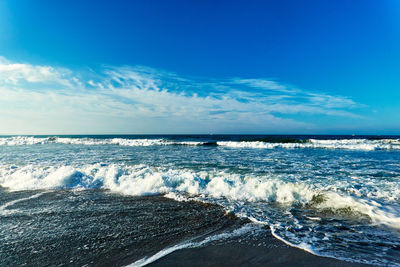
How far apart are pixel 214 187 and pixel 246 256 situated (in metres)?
4.24

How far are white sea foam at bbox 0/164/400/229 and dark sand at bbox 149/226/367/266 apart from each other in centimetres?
268

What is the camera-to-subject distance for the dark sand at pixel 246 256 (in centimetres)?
352

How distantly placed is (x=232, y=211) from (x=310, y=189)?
11.1ft

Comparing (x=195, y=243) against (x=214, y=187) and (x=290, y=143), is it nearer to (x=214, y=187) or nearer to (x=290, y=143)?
(x=214, y=187)

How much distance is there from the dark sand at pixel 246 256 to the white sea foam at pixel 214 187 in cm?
268

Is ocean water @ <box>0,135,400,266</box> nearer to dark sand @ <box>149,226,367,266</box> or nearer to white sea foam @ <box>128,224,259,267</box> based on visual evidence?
white sea foam @ <box>128,224,259,267</box>

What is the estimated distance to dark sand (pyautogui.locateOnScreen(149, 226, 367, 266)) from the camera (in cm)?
352

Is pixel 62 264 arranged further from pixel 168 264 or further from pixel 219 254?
pixel 219 254

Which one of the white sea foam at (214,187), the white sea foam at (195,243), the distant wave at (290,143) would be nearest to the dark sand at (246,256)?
the white sea foam at (195,243)

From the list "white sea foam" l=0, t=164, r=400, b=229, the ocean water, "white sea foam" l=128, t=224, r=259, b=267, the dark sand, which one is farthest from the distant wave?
the dark sand

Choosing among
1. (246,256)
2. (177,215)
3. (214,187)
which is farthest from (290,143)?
(246,256)

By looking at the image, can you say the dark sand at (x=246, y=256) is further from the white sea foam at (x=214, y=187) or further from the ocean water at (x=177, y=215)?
the white sea foam at (x=214, y=187)

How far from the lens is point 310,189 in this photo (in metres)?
7.37

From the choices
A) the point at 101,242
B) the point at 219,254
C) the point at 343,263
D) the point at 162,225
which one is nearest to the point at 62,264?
the point at 101,242
